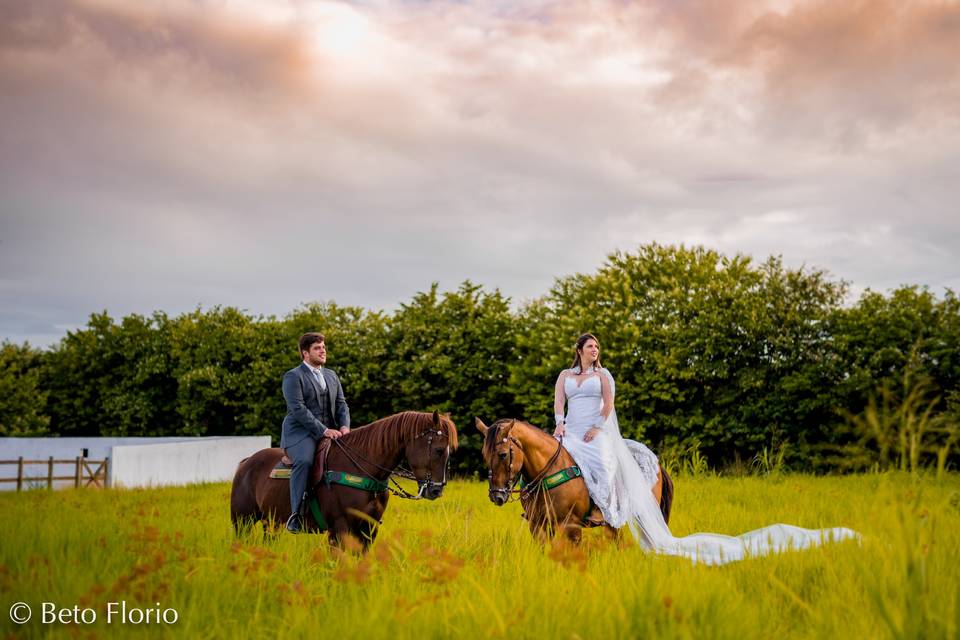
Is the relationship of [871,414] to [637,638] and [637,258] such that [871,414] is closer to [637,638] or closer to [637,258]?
[637,638]

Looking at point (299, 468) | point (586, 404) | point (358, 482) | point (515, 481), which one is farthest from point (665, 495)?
point (299, 468)

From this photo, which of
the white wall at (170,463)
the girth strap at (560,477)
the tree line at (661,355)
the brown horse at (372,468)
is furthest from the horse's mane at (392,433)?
the white wall at (170,463)

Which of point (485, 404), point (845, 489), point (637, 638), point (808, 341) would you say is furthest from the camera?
point (485, 404)

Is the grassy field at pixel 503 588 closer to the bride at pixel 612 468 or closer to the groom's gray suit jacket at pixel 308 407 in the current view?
the bride at pixel 612 468

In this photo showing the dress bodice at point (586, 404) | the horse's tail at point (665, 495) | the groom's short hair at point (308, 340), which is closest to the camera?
the groom's short hair at point (308, 340)

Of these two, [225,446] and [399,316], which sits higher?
[399,316]

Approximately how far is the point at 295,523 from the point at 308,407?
4.13 ft

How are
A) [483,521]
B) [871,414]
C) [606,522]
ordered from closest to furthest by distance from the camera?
[871,414], [606,522], [483,521]

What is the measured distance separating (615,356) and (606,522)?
11404 millimetres

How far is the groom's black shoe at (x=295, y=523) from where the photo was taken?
723 centimetres

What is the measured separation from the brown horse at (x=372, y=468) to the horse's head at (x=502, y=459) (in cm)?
38

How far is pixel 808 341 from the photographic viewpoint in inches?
699

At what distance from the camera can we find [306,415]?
7453 mm

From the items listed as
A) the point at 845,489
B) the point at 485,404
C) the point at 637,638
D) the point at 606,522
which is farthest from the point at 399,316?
the point at 637,638
